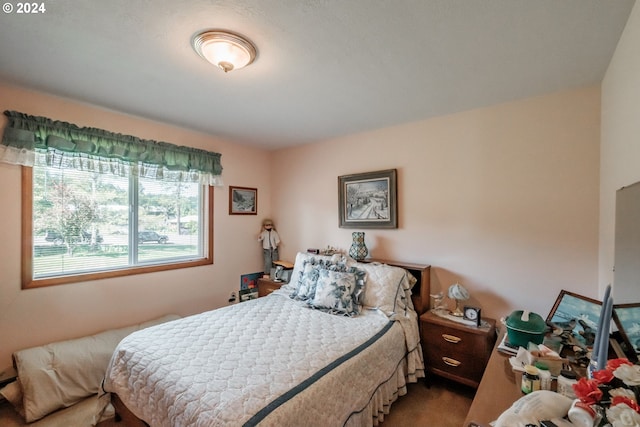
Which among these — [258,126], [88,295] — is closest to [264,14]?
[258,126]

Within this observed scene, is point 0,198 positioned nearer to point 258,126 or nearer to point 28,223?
point 28,223

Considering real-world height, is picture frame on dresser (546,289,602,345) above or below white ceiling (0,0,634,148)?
below

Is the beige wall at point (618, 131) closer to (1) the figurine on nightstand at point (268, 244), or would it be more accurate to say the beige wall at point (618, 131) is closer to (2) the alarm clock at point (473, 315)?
(2) the alarm clock at point (473, 315)

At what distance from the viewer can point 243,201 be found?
355 centimetres

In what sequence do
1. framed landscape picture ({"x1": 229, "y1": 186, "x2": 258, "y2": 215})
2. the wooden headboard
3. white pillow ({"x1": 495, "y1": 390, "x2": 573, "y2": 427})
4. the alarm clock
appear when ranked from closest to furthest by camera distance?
1. white pillow ({"x1": 495, "y1": 390, "x2": 573, "y2": 427})
2. the alarm clock
3. the wooden headboard
4. framed landscape picture ({"x1": 229, "y1": 186, "x2": 258, "y2": 215})

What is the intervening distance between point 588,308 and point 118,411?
299cm

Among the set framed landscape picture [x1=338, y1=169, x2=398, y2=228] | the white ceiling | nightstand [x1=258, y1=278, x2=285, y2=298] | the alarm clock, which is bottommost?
nightstand [x1=258, y1=278, x2=285, y2=298]

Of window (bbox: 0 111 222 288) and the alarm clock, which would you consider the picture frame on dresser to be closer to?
the alarm clock

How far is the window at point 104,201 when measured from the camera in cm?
209

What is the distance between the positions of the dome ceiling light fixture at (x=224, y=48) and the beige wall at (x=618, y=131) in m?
1.79

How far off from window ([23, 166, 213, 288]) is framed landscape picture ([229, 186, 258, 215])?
1.01 ft

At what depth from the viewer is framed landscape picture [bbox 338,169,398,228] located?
279 cm

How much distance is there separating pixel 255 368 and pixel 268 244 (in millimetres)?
2313


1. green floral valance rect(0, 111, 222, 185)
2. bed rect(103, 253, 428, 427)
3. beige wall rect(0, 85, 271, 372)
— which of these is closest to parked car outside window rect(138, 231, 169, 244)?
beige wall rect(0, 85, 271, 372)
